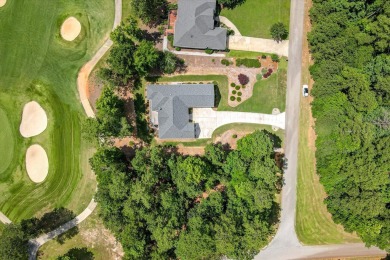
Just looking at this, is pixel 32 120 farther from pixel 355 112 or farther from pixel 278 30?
pixel 355 112

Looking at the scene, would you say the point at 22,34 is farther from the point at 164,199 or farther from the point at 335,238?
the point at 335,238

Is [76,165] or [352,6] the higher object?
[352,6]

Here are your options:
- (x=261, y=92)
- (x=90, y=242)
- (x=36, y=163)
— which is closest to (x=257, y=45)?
(x=261, y=92)

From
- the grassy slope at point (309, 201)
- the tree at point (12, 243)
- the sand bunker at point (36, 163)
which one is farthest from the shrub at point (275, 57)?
the tree at point (12, 243)

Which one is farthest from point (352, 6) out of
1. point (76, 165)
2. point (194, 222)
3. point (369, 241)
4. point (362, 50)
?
point (76, 165)

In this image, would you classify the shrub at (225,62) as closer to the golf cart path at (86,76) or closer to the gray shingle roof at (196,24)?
the gray shingle roof at (196,24)

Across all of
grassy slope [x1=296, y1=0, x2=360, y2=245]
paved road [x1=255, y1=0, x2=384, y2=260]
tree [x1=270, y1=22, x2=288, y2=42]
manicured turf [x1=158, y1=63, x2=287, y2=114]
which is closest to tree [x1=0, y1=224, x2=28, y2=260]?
manicured turf [x1=158, y1=63, x2=287, y2=114]

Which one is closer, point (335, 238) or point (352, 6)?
point (352, 6)
